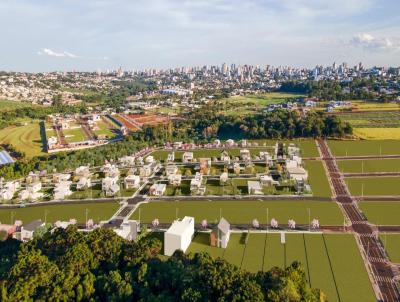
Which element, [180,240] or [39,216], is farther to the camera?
[39,216]

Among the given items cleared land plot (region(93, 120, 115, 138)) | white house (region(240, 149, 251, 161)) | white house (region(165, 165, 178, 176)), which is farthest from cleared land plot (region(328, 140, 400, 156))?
cleared land plot (region(93, 120, 115, 138))

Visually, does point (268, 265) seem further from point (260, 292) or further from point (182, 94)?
point (182, 94)

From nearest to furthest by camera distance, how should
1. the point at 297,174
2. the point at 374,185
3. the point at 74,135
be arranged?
the point at 374,185
the point at 297,174
the point at 74,135

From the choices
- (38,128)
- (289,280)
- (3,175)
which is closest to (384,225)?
(289,280)

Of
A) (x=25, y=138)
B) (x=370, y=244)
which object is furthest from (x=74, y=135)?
(x=370, y=244)

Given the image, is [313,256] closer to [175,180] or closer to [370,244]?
[370,244]

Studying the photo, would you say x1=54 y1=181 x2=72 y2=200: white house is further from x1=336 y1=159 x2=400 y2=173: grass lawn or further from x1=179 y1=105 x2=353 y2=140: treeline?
x1=336 y1=159 x2=400 y2=173: grass lawn


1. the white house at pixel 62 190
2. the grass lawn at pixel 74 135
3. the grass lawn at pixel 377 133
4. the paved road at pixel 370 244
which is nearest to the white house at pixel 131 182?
the white house at pixel 62 190
